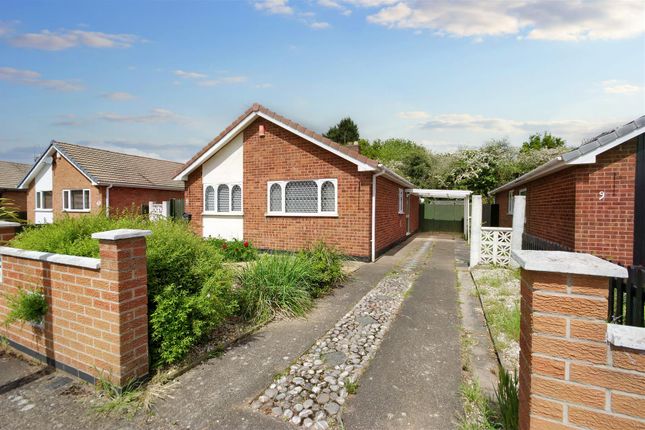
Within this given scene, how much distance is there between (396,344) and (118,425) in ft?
10.1

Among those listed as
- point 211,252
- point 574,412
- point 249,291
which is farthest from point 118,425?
point 574,412

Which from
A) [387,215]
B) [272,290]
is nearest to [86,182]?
[387,215]

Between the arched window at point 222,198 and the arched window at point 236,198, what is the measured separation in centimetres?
31

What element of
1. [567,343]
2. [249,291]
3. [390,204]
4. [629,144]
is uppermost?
[629,144]

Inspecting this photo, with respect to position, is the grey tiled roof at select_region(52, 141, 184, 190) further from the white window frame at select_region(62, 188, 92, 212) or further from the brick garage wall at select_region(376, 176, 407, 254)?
the brick garage wall at select_region(376, 176, 407, 254)

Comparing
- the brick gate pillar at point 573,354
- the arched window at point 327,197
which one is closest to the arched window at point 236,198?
the arched window at point 327,197

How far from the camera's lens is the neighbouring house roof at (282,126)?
9930 millimetres

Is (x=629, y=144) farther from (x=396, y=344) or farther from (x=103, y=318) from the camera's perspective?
(x=103, y=318)

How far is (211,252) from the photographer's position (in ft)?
15.1

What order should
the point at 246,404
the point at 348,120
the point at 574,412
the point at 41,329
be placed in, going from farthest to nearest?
the point at 348,120, the point at 41,329, the point at 246,404, the point at 574,412

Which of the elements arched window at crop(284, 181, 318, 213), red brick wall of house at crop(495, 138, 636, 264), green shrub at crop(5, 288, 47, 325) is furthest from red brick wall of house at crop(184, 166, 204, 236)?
red brick wall of house at crop(495, 138, 636, 264)

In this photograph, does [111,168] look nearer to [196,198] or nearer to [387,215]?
[196,198]

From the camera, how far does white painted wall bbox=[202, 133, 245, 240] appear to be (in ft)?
40.7

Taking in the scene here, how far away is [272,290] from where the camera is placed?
219 inches
